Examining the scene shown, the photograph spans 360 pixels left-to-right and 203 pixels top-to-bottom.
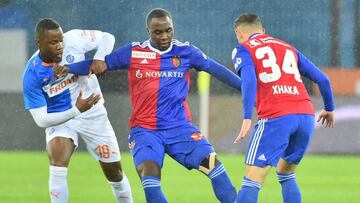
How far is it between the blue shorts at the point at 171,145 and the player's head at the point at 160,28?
2.11ft

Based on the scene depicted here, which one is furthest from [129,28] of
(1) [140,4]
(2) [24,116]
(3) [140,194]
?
(3) [140,194]

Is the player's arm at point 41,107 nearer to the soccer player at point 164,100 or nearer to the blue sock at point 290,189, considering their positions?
the soccer player at point 164,100

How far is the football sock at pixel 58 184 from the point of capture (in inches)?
294

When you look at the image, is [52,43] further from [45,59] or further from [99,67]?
[99,67]

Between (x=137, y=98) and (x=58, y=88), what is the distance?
0.77m

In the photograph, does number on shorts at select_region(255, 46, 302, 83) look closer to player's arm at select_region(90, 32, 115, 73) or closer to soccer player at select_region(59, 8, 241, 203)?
soccer player at select_region(59, 8, 241, 203)

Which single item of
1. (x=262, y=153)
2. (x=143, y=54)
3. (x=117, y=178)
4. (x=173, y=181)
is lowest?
(x=173, y=181)

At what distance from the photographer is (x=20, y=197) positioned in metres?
10.2

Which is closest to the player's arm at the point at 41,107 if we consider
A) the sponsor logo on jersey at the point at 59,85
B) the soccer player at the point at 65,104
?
the soccer player at the point at 65,104

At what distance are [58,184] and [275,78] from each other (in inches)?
73.6

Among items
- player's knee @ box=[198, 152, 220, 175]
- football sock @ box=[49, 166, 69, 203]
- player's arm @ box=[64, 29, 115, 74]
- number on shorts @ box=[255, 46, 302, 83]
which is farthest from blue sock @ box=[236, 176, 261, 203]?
player's arm @ box=[64, 29, 115, 74]

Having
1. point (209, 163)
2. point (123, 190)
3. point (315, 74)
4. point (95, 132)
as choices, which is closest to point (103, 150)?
point (95, 132)

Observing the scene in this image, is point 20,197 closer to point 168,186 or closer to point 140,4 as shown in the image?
point 168,186

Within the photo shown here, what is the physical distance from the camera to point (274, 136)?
696 cm
